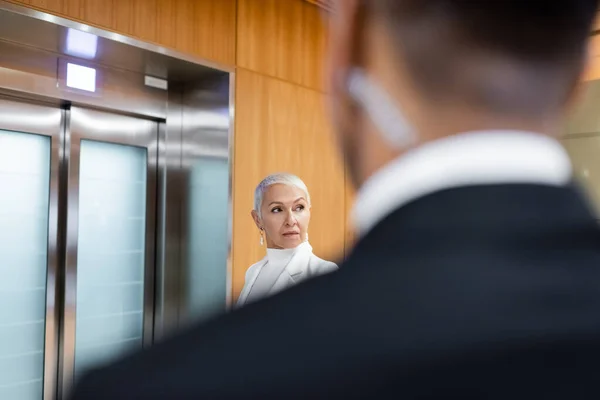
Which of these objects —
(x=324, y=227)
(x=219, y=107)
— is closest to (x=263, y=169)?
(x=219, y=107)

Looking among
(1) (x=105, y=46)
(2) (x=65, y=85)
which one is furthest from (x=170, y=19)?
(2) (x=65, y=85)

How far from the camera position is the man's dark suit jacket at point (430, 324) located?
33 centimetres

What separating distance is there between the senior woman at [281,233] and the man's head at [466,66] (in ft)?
6.60

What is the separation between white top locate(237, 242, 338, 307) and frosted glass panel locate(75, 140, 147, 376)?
0.89 metres

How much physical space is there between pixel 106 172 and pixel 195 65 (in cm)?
72

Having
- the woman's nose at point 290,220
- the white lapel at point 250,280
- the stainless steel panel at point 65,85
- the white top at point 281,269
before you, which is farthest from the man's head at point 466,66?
the stainless steel panel at point 65,85

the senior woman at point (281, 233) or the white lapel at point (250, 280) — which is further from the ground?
the senior woman at point (281, 233)

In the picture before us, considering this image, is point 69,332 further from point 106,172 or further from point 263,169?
point 263,169

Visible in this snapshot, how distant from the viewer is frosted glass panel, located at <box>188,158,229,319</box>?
3.33 metres

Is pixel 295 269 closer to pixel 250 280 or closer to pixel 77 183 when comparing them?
pixel 250 280

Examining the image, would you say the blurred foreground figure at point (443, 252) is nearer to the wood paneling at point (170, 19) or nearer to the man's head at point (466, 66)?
the man's head at point (466, 66)

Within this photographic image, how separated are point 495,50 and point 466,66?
22 mm

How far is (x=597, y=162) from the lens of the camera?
15.6 ft

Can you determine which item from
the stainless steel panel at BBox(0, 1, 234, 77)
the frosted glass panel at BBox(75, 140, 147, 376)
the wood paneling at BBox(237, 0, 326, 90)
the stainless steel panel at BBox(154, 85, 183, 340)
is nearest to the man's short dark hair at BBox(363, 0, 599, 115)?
the stainless steel panel at BBox(0, 1, 234, 77)
